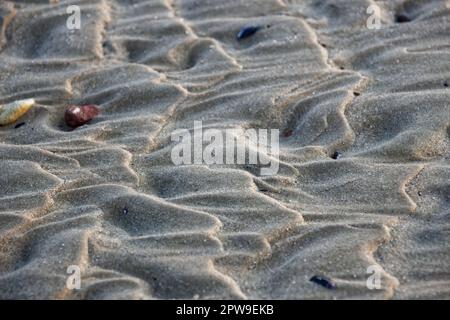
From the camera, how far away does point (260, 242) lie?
8.69ft

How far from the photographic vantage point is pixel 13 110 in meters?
3.73

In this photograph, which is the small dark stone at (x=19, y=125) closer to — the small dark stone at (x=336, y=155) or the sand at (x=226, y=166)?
the sand at (x=226, y=166)

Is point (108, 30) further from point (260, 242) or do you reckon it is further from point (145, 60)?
point (260, 242)

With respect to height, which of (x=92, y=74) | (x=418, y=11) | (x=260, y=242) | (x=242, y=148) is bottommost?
(x=260, y=242)

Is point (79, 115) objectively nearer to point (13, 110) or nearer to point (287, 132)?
point (13, 110)

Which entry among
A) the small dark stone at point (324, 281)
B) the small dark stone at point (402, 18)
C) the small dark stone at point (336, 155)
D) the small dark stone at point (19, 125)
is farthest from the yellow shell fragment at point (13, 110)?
the small dark stone at point (402, 18)

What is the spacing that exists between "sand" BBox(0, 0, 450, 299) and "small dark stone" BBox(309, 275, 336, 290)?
0.5 inches

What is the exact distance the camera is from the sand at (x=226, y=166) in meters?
2.53

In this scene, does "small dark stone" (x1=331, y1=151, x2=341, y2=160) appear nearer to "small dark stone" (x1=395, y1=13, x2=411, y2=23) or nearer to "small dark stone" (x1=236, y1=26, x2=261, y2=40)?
"small dark stone" (x1=236, y1=26, x2=261, y2=40)

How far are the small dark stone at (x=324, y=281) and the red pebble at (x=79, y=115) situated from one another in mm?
1678

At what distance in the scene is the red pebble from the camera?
3.63 meters

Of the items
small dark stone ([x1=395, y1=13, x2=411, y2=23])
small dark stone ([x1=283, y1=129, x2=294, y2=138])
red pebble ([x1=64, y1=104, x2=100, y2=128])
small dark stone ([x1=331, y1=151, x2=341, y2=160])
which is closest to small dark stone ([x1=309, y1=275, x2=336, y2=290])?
small dark stone ([x1=331, y1=151, x2=341, y2=160])
